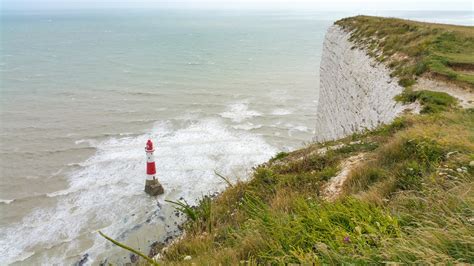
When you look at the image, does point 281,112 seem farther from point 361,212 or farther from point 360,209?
point 361,212

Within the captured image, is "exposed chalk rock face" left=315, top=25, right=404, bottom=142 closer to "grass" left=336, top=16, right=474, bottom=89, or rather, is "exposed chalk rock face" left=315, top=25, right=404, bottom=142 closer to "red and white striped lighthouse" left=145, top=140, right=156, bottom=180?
"grass" left=336, top=16, right=474, bottom=89

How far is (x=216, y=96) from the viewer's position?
3362 cm

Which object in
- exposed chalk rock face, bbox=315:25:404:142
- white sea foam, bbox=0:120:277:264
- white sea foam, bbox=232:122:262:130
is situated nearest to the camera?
exposed chalk rock face, bbox=315:25:404:142

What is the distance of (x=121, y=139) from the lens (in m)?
23.0

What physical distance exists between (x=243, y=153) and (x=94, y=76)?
95.7 ft

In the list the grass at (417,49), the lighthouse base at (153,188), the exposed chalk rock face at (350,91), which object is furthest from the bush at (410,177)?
the lighthouse base at (153,188)

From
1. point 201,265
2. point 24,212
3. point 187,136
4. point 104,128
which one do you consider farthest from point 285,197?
point 104,128

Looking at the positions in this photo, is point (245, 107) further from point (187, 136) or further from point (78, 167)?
point (78, 167)

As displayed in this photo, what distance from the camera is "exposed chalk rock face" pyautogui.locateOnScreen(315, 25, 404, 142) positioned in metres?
12.5

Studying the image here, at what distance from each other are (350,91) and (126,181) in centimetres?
1148

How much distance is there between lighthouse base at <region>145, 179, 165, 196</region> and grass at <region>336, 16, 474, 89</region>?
10.5 m

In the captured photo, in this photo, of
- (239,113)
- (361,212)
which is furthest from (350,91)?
(361,212)

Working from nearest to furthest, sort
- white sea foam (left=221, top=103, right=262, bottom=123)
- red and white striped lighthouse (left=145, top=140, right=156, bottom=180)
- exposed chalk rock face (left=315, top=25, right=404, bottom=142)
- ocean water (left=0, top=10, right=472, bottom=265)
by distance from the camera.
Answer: exposed chalk rock face (left=315, top=25, right=404, bottom=142)
ocean water (left=0, top=10, right=472, bottom=265)
red and white striped lighthouse (left=145, top=140, right=156, bottom=180)
white sea foam (left=221, top=103, right=262, bottom=123)

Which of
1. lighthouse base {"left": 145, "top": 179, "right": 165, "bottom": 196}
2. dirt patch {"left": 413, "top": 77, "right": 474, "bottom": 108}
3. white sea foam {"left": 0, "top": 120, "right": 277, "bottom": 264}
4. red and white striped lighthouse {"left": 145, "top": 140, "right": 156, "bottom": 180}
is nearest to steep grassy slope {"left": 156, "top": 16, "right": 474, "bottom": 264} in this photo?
dirt patch {"left": 413, "top": 77, "right": 474, "bottom": 108}
